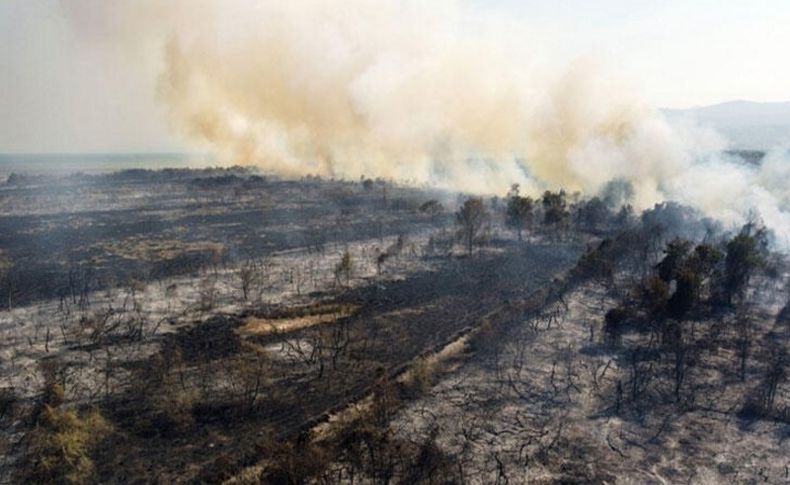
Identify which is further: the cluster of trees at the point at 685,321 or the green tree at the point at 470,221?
the green tree at the point at 470,221

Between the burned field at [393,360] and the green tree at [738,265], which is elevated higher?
the green tree at [738,265]

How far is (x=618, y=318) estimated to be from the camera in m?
24.8

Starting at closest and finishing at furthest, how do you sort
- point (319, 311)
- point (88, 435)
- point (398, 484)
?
1. point (398, 484)
2. point (88, 435)
3. point (319, 311)

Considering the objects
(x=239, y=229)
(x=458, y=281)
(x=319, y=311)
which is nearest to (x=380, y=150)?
(x=239, y=229)

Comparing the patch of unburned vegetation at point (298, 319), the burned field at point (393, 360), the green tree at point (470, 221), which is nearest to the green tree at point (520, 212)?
the green tree at point (470, 221)

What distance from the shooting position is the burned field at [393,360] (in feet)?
51.7

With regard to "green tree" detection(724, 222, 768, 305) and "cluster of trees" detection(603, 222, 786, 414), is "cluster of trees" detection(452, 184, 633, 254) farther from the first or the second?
"green tree" detection(724, 222, 768, 305)

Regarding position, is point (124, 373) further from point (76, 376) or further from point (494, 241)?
point (494, 241)

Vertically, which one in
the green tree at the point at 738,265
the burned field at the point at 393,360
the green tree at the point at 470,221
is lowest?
the burned field at the point at 393,360

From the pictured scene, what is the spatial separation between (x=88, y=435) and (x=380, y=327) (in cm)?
1221

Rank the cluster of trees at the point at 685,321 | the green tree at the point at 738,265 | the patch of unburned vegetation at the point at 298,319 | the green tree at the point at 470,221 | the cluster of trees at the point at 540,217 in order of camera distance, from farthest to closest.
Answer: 1. the cluster of trees at the point at 540,217
2. the green tree at the point at 470,221
3. the green tree at the point at 738,265
4. the patch of unburned vegetation at the point at 298,319
5. the cluster of trees at the point at 685,321

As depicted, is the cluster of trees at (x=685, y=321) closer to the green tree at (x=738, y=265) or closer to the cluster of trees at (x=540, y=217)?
the green tree at (x=738, y=265)

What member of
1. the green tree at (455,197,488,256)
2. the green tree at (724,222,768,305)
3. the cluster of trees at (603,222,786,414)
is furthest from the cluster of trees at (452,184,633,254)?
the green tree at (724,222,768,305)

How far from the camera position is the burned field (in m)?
15.8
